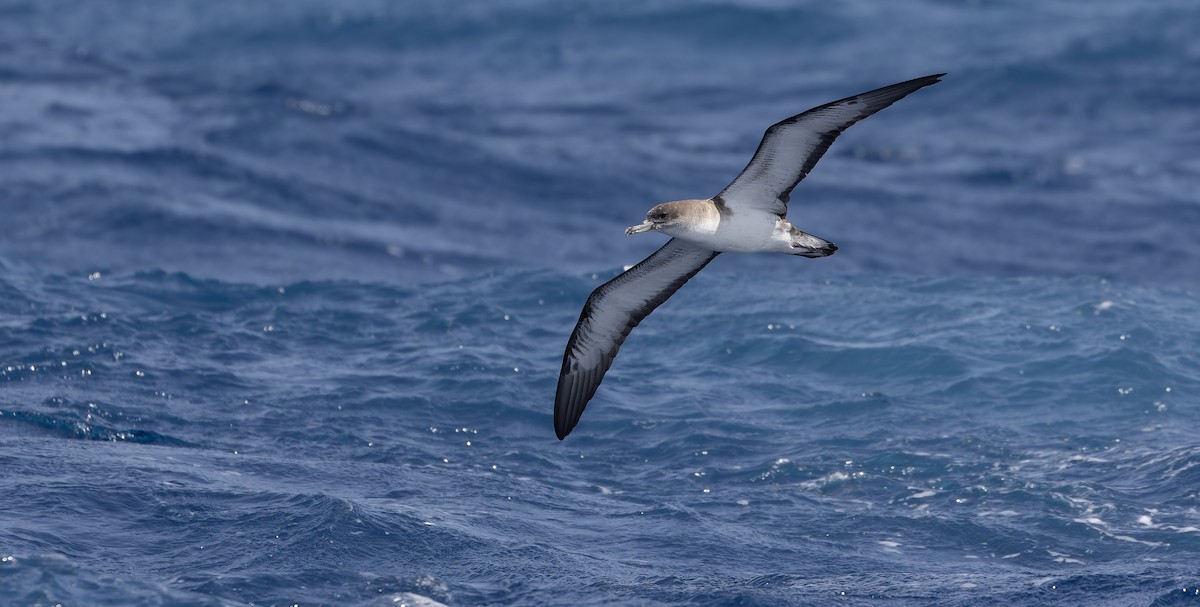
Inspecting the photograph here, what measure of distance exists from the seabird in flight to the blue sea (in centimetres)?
171

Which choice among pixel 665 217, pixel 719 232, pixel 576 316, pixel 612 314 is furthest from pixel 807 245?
pixel 576 316

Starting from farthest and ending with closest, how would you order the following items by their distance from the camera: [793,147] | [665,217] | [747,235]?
[747,235], [665,217], [793,147]

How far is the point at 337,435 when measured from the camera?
709 inches

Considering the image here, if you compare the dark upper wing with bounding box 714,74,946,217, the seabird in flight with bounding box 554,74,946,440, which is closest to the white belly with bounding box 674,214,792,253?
the seabird in flight with bounding box 554,74,946,440

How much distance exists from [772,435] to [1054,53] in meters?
25.0

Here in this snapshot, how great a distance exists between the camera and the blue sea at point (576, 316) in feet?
48.1

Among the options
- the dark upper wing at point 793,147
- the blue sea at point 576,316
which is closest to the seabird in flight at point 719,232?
the dark upper wing at point 793,147

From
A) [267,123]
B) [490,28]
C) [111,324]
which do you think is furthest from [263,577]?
[490,28]

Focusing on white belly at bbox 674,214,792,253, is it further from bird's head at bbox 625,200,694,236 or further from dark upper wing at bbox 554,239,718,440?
dark upper wing at bbox 554,239,718,440

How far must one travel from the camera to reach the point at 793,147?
13.5m

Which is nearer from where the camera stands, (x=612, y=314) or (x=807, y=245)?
(x=807, y=245)

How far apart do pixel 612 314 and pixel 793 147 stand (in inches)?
127

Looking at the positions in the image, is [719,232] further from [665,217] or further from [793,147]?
[793,147]

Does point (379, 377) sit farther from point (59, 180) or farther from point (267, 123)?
point (267, 123)
